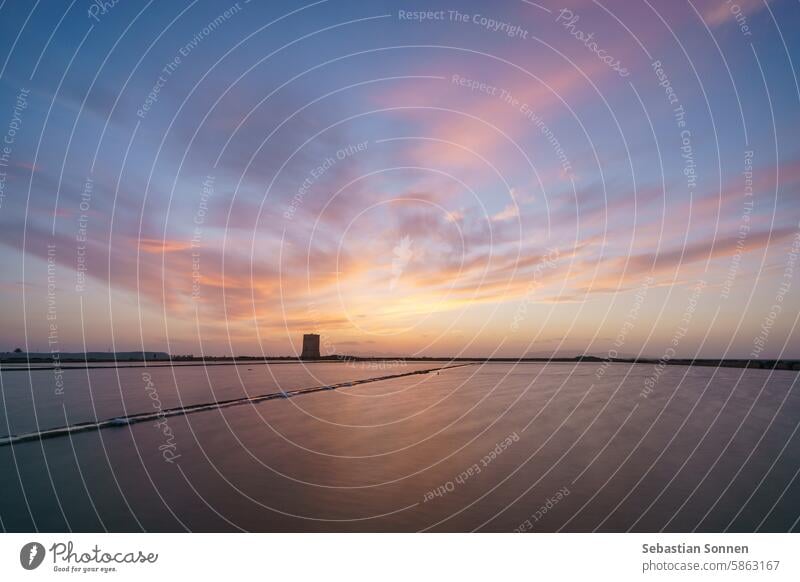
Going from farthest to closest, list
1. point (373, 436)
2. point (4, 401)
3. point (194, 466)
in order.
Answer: point (4, 401), point (373, 436), point (194, 466)

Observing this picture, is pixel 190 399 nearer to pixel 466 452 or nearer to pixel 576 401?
pixel 466 452
